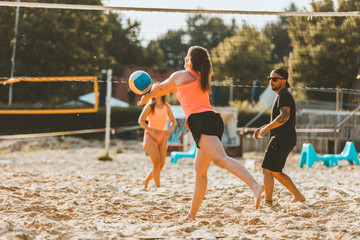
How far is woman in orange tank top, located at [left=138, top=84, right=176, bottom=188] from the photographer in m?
5.75

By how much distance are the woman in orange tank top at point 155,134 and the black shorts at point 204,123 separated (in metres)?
2.08

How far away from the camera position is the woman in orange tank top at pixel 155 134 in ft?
18.9

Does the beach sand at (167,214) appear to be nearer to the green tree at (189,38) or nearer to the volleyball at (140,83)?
the volleyball at (140,83)

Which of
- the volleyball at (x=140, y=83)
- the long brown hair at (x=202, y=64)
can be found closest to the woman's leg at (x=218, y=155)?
the long brown hair at (x=202, y=64)

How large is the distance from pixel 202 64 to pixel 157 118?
7.47 ft

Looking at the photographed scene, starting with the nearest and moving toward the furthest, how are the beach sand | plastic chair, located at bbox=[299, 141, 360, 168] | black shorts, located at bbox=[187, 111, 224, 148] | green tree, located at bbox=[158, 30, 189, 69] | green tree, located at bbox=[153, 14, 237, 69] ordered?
the beach sand → black shorts, located at bbox=[187, 111, 224, 148] → plastic chair, located at bbox=[299, 141, 360, 168] → green tree, located at bbox=[158, 30, 189, 69] → green tree, located at bbox=[153, 14, 237, 69]

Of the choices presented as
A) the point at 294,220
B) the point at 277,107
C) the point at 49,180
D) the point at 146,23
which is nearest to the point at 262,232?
the point at 294,220

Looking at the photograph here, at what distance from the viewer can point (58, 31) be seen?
22.6 m

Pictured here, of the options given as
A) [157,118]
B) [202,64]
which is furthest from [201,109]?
[157,118]

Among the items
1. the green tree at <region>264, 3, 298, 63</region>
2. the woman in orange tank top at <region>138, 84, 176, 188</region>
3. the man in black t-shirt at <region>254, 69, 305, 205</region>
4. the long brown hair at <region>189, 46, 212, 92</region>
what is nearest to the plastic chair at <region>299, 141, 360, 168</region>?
the green tree at <region>264, 3, 298, 63</region>

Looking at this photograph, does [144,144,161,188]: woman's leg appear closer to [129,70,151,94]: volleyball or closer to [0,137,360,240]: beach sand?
[0,137,360,240]: beach sand

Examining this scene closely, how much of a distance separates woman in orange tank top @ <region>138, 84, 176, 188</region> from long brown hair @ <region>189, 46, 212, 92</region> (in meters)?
2.09

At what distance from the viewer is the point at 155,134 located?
577cm

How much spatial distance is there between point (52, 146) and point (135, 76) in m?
14.0
